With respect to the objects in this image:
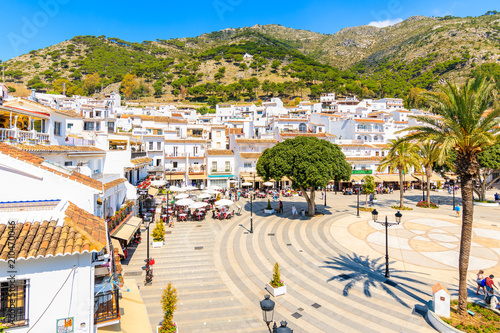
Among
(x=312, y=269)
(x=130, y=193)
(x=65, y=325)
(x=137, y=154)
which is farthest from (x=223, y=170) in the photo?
(x=65, y=325)

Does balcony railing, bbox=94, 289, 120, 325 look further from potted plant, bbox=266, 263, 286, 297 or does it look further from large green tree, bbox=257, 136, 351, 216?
large green tree, bbox=257, 136, 351, 216

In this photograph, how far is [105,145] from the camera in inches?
904

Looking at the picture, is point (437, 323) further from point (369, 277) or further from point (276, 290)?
point (276, 290)

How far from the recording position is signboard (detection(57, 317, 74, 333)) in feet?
20.5

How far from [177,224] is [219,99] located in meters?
97.4

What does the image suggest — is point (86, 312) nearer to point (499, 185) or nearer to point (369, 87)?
point (499, 185)

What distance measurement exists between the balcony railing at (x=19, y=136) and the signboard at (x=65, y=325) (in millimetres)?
9303

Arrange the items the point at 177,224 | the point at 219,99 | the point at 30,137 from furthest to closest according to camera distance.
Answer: the point at 219,99
the point at 177,224
the point at 30,137

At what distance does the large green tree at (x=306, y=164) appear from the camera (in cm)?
2486

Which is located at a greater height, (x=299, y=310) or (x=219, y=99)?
(x=219, y=99)

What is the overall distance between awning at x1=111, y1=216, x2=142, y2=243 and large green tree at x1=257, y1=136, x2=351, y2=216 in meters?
13.6

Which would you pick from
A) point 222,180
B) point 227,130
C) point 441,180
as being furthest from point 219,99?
point 441,180

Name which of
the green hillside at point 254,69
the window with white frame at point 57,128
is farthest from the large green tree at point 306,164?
the green hillside at point 254,69

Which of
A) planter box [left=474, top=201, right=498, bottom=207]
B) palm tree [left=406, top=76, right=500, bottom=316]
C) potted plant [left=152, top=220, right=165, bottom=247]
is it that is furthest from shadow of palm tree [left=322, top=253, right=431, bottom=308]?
planter box [left=474, top=201, right=498, bottom=207]
